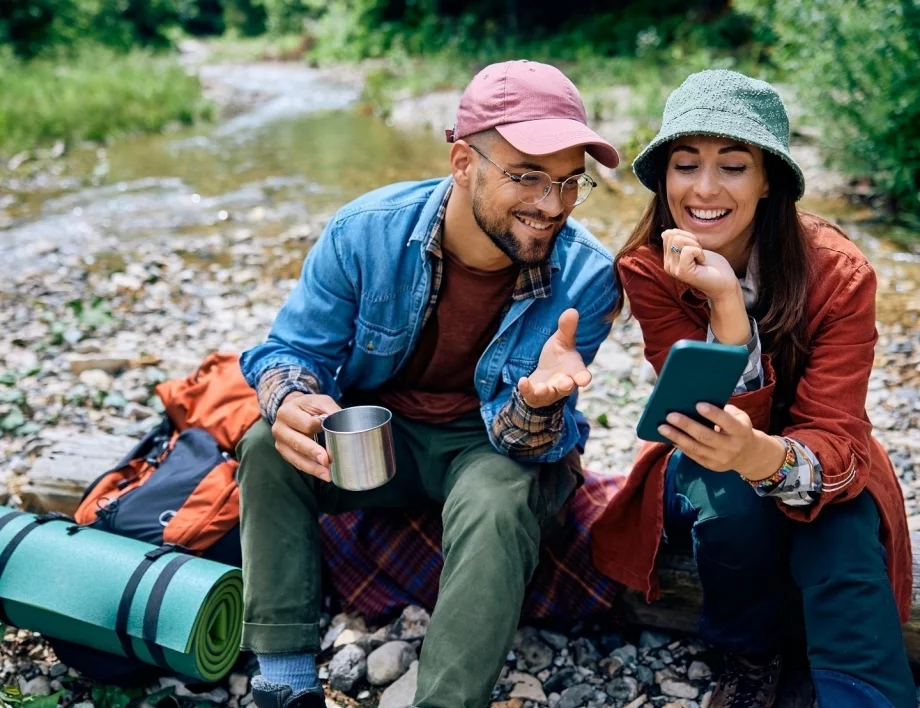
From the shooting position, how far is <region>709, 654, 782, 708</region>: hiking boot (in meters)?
2.51

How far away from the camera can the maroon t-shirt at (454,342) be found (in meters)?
2.93

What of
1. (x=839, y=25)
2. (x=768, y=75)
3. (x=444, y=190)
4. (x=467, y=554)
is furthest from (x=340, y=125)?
(x=467, y=554)

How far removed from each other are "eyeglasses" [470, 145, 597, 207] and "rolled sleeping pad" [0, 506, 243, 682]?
1529mm

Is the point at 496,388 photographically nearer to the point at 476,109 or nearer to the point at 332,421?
the point at 332,421

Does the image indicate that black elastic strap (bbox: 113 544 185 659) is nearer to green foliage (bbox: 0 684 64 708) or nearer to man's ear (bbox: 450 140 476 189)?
green foliage (bbox: 0 684 64 708)

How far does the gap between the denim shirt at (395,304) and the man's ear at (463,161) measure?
0.46ft

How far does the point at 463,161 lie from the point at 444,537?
1221mm

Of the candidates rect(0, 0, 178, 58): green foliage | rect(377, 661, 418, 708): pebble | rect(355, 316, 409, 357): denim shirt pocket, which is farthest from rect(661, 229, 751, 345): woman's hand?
rect(0, 0, 178, 58): green foliage

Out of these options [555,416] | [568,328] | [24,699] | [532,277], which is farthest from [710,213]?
[24,699]

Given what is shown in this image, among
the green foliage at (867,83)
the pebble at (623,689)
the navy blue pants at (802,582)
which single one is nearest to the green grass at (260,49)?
the green foliage at (867,83)

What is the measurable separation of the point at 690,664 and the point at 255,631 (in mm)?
1421

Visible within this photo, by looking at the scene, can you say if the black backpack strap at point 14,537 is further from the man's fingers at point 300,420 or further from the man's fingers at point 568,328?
the man's fingers at point 568,328

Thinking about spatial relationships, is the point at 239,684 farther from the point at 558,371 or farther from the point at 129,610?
the point at 558,371

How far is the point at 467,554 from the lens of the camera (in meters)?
2.32
